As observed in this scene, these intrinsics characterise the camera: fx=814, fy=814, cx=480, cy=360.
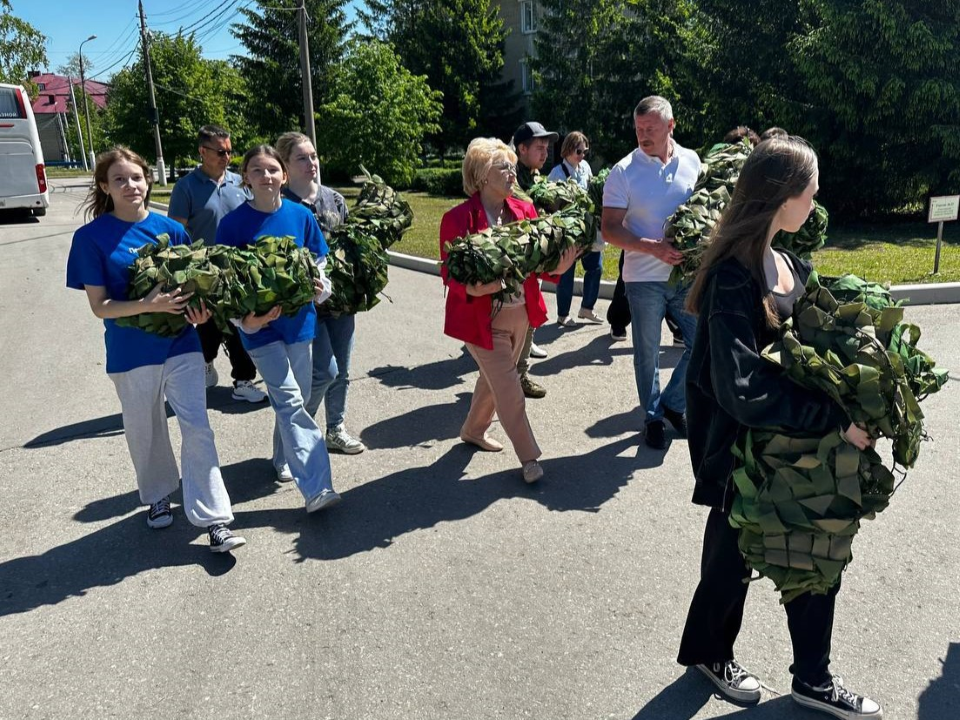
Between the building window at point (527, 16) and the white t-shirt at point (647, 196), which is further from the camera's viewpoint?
the building window at point (527, 16)

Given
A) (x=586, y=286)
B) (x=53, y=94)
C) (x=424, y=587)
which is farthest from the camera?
(x=53, y=94)

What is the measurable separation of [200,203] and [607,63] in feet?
77.4

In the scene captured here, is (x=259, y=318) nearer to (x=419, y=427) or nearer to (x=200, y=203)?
(x=419, y=427)

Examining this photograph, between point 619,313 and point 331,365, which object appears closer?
point 331,365

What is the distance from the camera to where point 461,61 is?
34344 mm

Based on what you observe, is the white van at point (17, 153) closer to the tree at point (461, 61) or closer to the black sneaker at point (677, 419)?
the tree at point (461, 61)

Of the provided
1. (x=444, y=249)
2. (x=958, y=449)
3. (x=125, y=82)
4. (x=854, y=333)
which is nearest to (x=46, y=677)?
(x=444, y=249)

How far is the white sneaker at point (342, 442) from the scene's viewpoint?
542 centimetres

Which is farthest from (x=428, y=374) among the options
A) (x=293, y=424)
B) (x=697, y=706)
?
(x=697, y=706)

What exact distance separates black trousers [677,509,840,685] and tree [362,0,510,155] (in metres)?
32.8

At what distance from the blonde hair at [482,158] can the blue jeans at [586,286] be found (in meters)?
3.73

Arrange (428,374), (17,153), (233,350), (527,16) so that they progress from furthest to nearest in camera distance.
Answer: (527,16) < (17,153) < (428,374) < (233,350)

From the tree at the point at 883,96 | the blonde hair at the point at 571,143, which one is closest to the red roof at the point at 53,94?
the tree at the point at 883,96

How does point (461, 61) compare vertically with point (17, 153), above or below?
above
